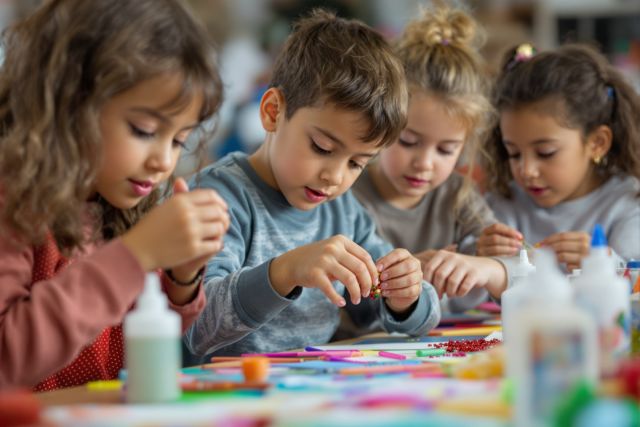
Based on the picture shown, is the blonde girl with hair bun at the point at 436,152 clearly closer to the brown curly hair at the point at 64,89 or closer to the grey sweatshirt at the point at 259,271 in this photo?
the grey sweatshirt at the point at 259,271

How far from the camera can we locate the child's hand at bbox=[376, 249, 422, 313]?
1500 mm

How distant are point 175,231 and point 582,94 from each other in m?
1.36

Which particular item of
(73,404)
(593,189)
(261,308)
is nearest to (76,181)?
(73,404)

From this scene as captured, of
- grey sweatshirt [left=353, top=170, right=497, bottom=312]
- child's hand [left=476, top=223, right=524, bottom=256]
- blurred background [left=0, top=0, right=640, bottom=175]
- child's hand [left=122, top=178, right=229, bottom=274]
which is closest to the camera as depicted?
child's hand [left=122, top=178, right=229, bottom=274]

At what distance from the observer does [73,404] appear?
37.8 inches

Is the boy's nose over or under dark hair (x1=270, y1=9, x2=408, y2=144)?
under

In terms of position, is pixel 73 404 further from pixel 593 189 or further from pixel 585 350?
pixel 593 189

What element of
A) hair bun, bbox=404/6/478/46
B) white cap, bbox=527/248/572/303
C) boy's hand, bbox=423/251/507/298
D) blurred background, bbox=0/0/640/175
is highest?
blurred background, bbox=0/0/640/175

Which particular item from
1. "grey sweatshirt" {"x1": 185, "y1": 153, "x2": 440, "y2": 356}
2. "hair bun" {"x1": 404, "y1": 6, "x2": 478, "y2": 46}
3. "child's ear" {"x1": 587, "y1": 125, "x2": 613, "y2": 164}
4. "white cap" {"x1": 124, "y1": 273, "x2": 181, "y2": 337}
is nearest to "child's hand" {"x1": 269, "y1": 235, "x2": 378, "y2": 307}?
"grey sweatshirt" {"x1": 185, "y1": 153, "x2": 440, "y2": 356}

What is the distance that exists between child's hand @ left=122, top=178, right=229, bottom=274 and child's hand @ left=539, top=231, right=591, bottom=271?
41.9 inches

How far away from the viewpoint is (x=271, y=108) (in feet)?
5.56

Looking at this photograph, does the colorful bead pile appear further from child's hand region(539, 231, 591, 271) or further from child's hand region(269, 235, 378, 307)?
child's hand region(539, 231, 591, 271)

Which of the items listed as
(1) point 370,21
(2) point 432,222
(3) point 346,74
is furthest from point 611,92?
(1) point 370,21

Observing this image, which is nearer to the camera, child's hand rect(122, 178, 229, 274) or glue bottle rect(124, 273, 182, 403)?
glue bottle rect(124, 273, 182, 403)
